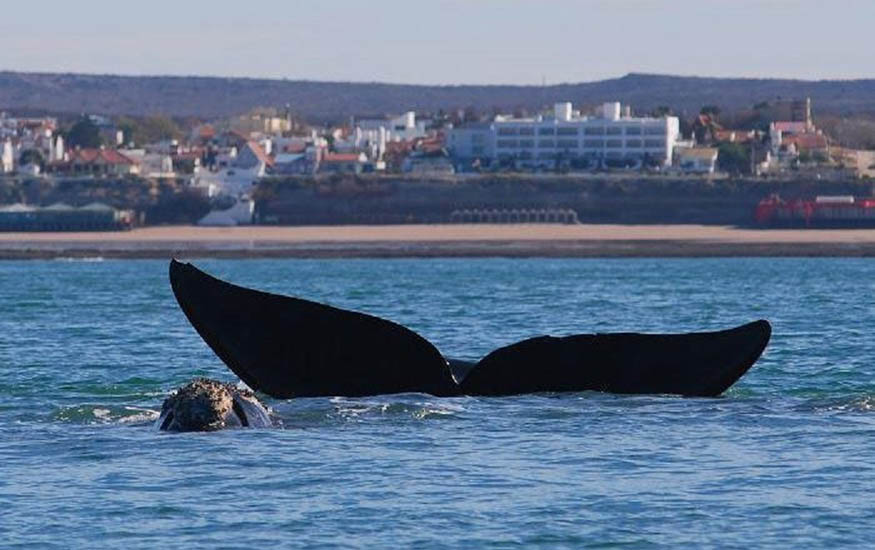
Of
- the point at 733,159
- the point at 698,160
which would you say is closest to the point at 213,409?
the point at 733,159

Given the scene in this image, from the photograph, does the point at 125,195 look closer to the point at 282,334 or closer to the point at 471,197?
the point at 471,197

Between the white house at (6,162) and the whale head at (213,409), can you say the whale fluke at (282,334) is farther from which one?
the white house at (6,162)

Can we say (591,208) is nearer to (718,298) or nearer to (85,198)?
(85,198)

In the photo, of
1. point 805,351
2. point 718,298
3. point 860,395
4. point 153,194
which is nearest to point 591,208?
point 153,194

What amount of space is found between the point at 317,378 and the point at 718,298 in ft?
137

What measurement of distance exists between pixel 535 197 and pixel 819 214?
839 inches

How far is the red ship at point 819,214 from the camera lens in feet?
466

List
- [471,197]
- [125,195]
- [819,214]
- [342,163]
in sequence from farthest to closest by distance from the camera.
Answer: [342,163]
[125,195]
[471,197]
[819,214]

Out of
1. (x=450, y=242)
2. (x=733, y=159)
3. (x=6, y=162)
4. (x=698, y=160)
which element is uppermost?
(x=733, y=159)

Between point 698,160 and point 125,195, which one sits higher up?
point 698,160

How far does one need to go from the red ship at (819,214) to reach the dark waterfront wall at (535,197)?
9.39 feet

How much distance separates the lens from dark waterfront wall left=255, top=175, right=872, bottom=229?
150875 mm

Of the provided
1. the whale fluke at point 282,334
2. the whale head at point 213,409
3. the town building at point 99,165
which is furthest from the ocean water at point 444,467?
the town building at point 99,165

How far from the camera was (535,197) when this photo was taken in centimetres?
15700
